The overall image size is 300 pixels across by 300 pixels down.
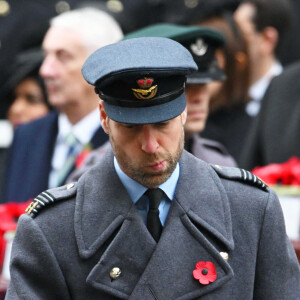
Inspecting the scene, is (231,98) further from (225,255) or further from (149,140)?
(149,140)

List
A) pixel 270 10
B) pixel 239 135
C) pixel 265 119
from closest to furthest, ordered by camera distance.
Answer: pixel 265 119 → pixel 239 135 → pixel 270 10

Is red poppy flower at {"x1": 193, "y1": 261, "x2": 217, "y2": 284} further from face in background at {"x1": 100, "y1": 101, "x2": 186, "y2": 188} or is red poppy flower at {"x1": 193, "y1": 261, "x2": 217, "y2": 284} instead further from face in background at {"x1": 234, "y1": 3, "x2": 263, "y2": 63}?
face in background at {"x1": 234, "y1": 3, "x2": 263, "y2": 63}

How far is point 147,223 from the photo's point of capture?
3531mm

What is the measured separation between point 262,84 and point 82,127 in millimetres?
1892

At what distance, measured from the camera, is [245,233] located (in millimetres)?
3508

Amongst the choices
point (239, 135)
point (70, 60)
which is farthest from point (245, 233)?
point (239, 135)

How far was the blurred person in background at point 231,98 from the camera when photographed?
6457 mm

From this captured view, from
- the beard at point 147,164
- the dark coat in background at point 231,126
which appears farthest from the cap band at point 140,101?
the dark coat in background at point 231,126

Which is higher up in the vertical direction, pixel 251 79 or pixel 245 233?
pixel 245 233

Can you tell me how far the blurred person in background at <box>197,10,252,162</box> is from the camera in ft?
21.2

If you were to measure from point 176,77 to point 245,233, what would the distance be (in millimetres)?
585

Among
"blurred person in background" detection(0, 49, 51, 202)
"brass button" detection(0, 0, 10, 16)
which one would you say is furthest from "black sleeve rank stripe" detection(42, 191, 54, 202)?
"brass button" detection(0, 0, 10, 16)

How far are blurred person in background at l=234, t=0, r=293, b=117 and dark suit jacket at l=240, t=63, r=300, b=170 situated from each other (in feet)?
4.91

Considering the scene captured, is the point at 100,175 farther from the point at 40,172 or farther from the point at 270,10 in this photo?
the point at 270,10
